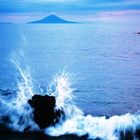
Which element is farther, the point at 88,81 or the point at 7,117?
the point at 88,81

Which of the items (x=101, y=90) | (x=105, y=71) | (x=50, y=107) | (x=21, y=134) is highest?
(x=105, y=71)

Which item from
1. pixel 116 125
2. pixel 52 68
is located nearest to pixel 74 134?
pixel 116 125

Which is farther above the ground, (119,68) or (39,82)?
(119,68)

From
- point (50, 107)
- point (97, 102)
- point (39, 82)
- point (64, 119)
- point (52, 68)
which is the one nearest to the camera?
point (50, 107)

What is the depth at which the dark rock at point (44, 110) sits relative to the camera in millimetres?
22219

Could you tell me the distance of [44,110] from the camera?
22141 mm

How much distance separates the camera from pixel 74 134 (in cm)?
Result: 2298

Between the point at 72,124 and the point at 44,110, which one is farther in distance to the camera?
the point at 72,124

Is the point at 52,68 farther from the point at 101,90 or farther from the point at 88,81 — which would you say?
the point at 101,90

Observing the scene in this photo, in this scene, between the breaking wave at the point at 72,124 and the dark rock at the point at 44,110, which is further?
the breaking wave at the point at 72,124

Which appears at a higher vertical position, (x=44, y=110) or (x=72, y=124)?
(x=44, y=110)

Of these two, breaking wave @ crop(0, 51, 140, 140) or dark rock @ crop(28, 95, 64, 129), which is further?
breaking wave @ crop(0, 51, 140, 140)

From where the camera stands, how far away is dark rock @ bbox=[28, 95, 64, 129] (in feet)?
72.9

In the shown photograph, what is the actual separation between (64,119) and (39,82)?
60.9 ft
